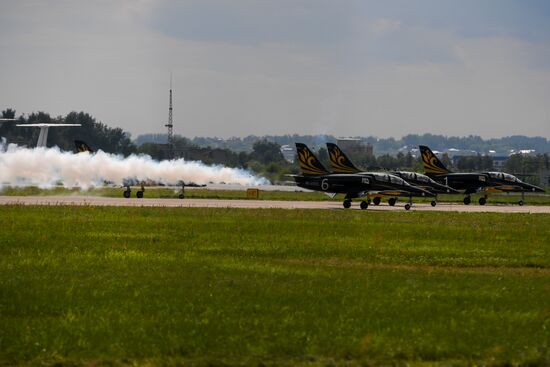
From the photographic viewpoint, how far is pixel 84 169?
2987 inches

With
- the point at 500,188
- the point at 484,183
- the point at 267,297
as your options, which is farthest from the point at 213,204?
the point at 267,297

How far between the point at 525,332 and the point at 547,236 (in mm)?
21320

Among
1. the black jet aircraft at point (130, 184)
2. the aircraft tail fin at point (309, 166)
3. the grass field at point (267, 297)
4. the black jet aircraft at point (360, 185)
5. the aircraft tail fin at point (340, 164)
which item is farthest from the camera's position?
the black jet aircraft at point (130, 184)

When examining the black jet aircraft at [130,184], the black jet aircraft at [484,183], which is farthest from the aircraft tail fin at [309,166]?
the black jet aircraft at [484,183]

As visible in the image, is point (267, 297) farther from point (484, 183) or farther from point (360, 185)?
point (484, 183)

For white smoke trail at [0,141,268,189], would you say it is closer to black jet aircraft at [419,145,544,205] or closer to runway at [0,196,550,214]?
runway at [0,196,550,214]

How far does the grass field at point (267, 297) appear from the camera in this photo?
15.7 metres

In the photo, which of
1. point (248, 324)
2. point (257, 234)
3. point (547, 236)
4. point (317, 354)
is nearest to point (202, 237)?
point (257, 234)

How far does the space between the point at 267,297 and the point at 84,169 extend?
5781 centimetres

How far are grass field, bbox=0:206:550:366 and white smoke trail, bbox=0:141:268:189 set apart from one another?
37833 millimetres

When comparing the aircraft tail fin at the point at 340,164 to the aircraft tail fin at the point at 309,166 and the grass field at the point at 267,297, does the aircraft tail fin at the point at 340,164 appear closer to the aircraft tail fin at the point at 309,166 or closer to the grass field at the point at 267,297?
the aircraft tail fin at the point at 309,166

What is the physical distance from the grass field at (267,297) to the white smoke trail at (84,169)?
3783 cm

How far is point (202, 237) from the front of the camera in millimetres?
33750

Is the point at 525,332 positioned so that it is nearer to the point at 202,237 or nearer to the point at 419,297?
the point at 419,297
